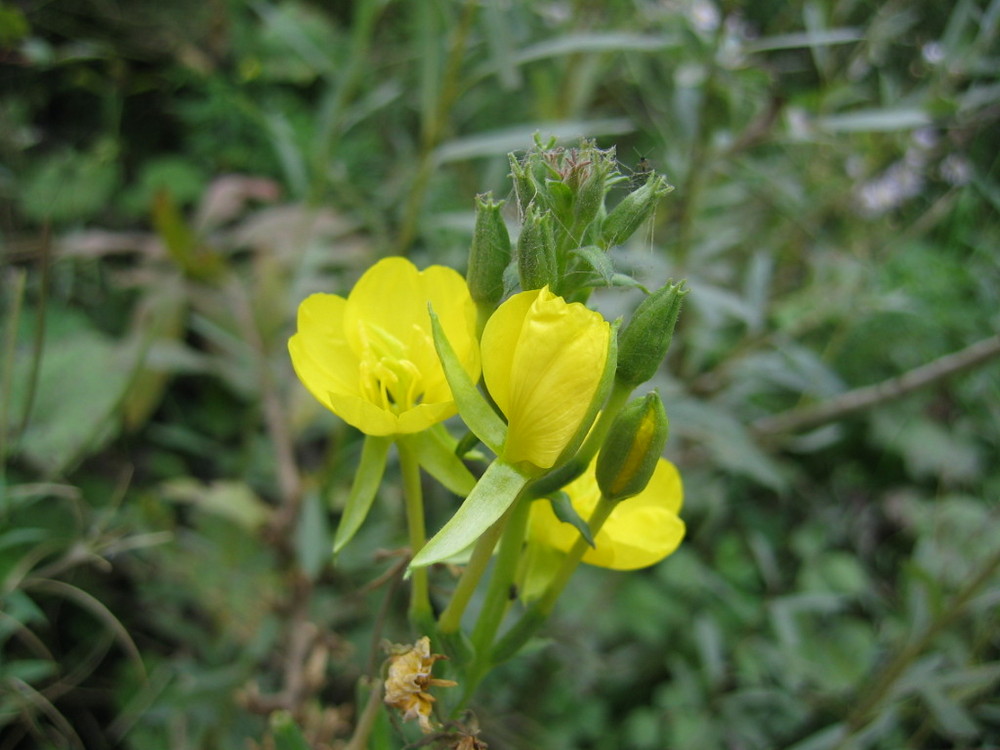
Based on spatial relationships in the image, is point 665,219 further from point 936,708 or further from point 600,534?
point 600,534

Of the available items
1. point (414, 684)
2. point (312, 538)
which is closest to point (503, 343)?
point (414, 684)

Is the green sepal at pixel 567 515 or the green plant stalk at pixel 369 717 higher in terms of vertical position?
the green sepal at pixel 567 515

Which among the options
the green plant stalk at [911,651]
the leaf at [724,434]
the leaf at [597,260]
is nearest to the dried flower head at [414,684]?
the leaf at [597,260]

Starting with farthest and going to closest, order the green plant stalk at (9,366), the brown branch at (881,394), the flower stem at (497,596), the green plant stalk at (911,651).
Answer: the brown branch at (881,394)
the green plant stalk at (911,651)
the green plant stalk at (9,366)
the flower stem at (497,596)

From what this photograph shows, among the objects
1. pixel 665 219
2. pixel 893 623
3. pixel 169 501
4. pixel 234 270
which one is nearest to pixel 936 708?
pixel 893 623

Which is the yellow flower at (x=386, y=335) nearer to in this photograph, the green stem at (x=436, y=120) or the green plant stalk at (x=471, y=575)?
the green plant stalk at (x=471, y=575)

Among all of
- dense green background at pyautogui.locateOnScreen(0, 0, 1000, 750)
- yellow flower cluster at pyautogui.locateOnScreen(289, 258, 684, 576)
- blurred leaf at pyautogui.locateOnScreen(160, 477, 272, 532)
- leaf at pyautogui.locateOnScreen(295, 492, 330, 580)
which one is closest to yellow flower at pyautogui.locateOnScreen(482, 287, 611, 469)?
yellow flower cluster at pyautogui.locateOnScreen(289, 258, 684, 576)

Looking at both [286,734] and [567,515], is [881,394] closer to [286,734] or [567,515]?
[567,515]
